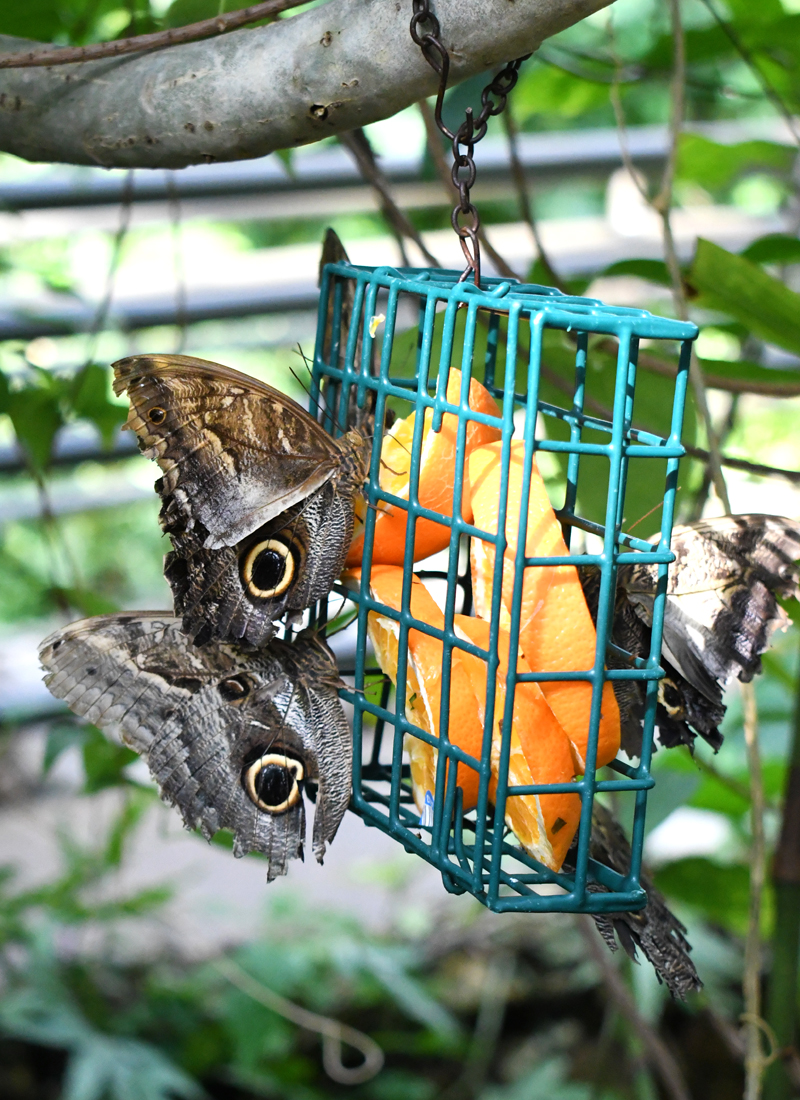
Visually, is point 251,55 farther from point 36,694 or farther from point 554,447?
point 36,694

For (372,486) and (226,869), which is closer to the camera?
(372,486)

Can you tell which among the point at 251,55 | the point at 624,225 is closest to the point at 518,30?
the point at 251,55

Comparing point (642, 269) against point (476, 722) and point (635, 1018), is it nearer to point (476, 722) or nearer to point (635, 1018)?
point (476, 722)

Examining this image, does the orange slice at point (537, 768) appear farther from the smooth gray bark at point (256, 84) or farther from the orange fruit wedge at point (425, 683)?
the smooth gray bark at point (256, 84)

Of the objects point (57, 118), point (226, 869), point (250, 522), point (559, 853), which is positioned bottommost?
point (226, 869)

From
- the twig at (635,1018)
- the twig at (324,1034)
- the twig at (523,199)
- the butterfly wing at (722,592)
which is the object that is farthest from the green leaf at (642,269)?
the twig at (324,1034)

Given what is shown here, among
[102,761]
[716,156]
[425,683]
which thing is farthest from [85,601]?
[716,156]
